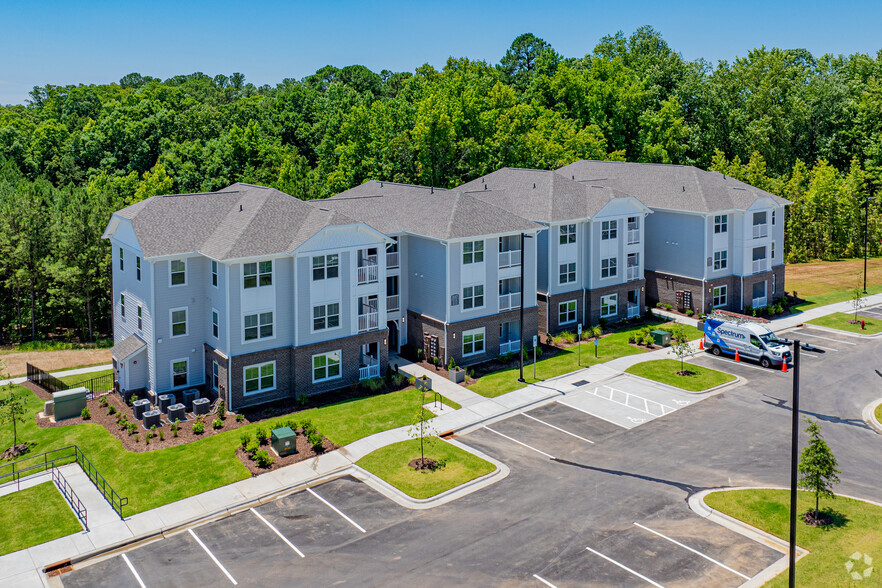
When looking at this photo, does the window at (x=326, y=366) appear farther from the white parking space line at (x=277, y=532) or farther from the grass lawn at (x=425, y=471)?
the white parking space line at (x=277, y=532)

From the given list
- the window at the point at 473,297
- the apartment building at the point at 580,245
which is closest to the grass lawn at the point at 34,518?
the window at the point at 473,297

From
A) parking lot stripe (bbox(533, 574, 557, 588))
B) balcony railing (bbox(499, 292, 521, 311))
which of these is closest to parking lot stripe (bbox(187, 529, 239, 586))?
parking lot stripe (bbox(533, 574, 557, 588))

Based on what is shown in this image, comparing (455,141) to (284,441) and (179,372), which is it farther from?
(284,441)

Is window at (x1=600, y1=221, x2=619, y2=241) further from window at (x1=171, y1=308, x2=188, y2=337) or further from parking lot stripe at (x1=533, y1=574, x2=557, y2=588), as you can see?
parking lot stripe at (x1=533, y1=574, x2=557, y2=588)

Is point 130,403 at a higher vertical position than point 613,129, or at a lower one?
lower

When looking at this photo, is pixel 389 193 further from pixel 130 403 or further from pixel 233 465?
pixel 233 465

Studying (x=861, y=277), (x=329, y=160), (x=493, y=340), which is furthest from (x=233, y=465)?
(x=861, y=277)
